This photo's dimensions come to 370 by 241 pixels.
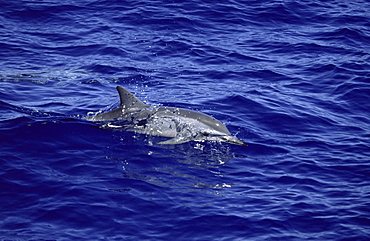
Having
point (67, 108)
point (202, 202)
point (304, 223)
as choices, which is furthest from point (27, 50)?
point (304, 223)

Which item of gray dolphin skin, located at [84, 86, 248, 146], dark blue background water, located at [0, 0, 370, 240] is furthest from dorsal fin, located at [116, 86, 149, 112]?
dark blue background water, located at [0, 0, 370, 240]

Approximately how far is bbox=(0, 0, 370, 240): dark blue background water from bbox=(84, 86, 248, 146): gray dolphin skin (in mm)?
333

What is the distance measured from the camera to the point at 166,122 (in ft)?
42.8

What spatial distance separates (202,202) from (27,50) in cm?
1181

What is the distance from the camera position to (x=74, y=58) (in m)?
18.3

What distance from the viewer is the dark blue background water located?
30.7 ft

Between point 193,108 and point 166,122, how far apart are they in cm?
196

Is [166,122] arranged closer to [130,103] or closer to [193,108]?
[130,103]

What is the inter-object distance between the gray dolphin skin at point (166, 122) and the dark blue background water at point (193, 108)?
1.09 ft

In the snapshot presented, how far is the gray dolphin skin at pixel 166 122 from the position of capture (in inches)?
508

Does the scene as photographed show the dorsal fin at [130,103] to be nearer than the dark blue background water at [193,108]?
No

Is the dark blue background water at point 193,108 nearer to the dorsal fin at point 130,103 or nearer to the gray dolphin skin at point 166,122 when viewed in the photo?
the gray dolphin skin at point 166,122

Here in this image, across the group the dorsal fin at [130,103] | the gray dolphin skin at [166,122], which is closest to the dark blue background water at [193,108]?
the gray dolphin skin at [166,122]

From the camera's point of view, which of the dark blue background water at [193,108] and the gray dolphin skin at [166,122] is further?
the gray dolphin skin at [166,122]
